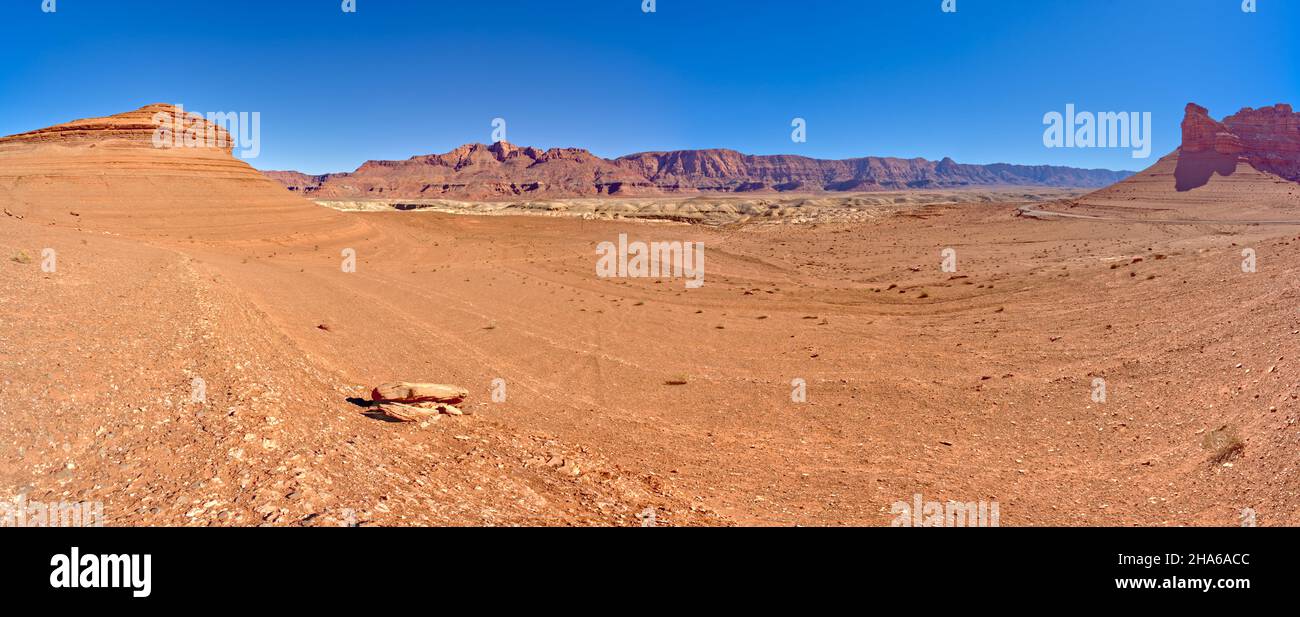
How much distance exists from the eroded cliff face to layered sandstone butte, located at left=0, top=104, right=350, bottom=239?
116 m

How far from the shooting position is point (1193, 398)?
9.51 m

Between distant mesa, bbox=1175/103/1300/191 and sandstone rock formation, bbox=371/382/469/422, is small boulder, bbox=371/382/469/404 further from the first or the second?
distant mesa, bbox=1175/103/1300/191

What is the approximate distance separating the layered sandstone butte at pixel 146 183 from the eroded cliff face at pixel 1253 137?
381 feet

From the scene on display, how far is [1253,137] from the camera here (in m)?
89.4

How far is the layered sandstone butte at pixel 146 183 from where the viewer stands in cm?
3078

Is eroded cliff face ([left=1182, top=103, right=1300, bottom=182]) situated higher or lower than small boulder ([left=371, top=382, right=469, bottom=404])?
higher

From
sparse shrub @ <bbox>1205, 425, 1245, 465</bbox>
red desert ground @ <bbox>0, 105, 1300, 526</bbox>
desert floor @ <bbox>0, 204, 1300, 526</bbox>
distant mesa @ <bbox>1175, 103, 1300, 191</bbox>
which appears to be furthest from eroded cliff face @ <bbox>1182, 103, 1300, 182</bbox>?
A: sparse shrub @ <bbox>1205, 425, 1245, 465</bbox>

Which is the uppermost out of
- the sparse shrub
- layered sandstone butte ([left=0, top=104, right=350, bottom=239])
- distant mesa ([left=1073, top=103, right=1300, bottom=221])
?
distant mesa ([left=1073, top=103, right=1300, bottom=221])

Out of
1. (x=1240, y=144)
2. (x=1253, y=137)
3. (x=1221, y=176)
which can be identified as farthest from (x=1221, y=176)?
(x=1253, y=137)

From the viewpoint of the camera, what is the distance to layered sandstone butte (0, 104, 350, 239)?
30781mm

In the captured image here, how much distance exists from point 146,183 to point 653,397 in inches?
1520

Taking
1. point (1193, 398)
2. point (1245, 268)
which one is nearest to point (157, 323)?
point (1193, 398)

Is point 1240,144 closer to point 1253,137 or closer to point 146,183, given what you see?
point 1253,137
